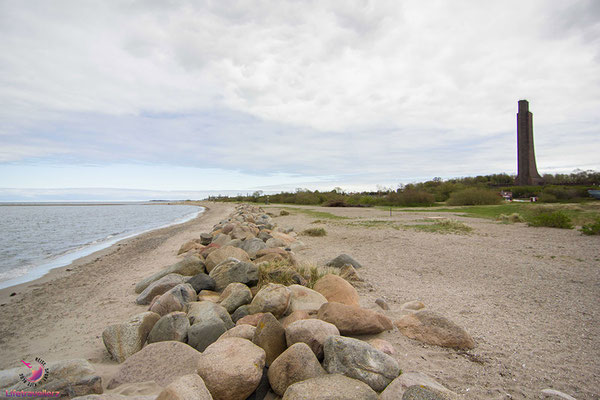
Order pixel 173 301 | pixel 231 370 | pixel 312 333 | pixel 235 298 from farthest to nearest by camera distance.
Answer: pixel 235 298 < pixel 173 301 < pixel 312 333 < pixel 231 370

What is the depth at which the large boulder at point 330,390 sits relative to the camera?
6.89 feet

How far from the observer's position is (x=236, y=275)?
4.95 meters

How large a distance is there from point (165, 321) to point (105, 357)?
2.43 ft

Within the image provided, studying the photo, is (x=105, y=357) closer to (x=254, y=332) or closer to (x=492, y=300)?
(x=254, y=332)

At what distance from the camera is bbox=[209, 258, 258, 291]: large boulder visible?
486 cm

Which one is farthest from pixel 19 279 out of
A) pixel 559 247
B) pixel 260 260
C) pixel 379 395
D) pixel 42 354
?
pixel 559 247

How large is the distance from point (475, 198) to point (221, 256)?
107 ft

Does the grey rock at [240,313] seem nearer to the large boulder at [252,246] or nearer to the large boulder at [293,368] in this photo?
the large boulder at [293,368]

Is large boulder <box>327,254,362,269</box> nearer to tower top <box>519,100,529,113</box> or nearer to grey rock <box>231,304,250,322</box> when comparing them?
grey rock <box>231,304,250,322</box>

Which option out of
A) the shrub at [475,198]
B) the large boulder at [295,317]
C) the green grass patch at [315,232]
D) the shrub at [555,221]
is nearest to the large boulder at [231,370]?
the large boulder at [295,317]

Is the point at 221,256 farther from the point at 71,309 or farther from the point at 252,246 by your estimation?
the point at 71,309

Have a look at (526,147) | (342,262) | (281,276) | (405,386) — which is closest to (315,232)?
(342,262)

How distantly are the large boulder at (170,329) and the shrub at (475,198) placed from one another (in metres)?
34.3

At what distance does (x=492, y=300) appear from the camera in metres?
4.86
